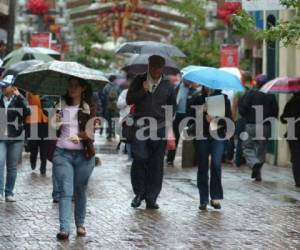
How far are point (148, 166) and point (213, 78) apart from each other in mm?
1462

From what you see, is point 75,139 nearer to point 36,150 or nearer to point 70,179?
point 70,179

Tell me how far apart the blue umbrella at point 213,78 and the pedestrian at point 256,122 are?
4645 mm

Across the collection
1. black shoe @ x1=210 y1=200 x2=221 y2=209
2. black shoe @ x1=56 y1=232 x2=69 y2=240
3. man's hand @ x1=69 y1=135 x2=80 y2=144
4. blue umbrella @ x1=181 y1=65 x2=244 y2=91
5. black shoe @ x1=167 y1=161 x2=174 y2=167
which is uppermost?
blue umbrella @ x1=181 y1=65 x2=244 y2=91

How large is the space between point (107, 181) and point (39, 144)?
183 cm

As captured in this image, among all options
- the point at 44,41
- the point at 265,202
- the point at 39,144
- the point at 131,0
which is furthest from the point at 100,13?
the point at 265,202

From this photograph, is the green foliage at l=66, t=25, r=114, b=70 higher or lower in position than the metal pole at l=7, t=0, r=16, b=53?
higher

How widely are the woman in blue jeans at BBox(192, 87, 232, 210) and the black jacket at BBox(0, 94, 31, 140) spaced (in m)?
2.37

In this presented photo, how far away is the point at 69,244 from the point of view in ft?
32.3

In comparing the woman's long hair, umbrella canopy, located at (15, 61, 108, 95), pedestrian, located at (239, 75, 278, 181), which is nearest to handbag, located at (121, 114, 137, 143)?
umbrella canopy, located at (15, 61, 108, 95)

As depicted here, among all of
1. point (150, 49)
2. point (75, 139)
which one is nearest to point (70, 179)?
point (75, 139)

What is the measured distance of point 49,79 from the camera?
10969 millimetres

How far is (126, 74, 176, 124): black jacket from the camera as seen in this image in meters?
12.6

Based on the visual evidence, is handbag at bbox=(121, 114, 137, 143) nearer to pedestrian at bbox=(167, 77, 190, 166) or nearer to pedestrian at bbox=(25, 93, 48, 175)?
pedestrian at bbox=(25, 93, 48, 175)

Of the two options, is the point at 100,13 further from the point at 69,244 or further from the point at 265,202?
the point at 69,244
